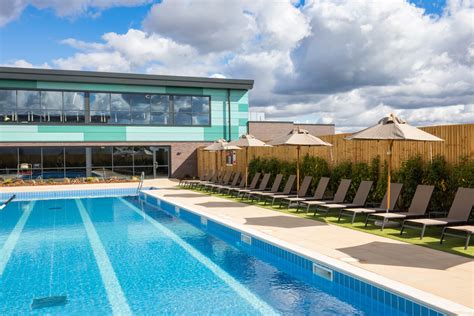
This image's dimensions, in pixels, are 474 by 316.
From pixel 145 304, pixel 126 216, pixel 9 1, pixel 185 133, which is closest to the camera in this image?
pixel 145 304

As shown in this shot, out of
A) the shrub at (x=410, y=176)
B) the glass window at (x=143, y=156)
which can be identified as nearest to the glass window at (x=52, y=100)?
the glass window at (x=143, y=156)

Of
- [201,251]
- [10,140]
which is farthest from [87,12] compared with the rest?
[201,251]

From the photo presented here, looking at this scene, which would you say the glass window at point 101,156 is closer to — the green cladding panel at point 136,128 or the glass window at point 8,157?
the green cladding panel at point 136,128

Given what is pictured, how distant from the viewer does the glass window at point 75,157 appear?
27234 millimetres

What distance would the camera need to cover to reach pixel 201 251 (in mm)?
8805

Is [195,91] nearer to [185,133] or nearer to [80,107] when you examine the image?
[185,133]

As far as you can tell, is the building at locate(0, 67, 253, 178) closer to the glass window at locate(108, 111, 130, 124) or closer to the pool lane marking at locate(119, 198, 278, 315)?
the glass window at locate(108, 111, 130, 124)

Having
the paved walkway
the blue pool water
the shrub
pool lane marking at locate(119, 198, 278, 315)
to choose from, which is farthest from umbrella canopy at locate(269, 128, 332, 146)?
pool lane marking at locate(119, 198, 278, 315)

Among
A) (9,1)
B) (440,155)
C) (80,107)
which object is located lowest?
(440,155)

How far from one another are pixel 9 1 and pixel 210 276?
13.7 m

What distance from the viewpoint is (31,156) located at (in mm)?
26344

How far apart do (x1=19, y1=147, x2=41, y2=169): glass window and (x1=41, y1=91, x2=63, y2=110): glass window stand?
2.60 meters

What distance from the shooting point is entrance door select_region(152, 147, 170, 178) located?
2941 centimetres

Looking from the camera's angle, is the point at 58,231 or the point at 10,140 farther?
the point at 10,140
